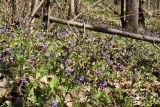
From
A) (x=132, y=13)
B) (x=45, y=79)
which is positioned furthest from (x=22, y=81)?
(x=132, y=13)

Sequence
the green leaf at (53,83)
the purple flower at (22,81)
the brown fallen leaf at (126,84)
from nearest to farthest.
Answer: the purple flower at (22,81) < the green leaf at (53,83) < the brown fallen leaf at (126,84)

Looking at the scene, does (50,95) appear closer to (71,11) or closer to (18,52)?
(18,52)

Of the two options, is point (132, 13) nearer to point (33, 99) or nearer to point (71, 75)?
point (71, 75)

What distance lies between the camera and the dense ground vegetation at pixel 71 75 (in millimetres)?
3939

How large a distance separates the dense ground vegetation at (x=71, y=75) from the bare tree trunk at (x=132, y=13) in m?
4.59

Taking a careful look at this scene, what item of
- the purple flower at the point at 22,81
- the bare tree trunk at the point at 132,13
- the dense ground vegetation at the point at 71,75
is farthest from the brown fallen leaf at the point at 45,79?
the bare tree trunk at the point at 132,13

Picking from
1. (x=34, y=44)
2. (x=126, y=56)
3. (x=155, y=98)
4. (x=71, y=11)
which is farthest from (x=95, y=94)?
(x=71, y=11)

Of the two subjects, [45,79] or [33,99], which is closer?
[33,99]

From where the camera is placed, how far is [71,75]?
4.71 metres

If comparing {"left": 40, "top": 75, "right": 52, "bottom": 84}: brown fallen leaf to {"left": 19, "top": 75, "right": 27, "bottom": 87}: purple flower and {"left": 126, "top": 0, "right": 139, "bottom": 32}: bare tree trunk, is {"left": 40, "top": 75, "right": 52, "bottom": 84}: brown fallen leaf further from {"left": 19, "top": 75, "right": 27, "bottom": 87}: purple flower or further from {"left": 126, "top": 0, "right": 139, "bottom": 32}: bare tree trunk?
{"left": 126, "top": 0, "right": 139, "bottom": 32}: bare tree trunk

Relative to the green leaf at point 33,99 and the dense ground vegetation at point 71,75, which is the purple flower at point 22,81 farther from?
the green leaf at point 33,99

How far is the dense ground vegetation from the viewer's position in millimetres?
3939

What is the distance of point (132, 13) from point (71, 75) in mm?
7311

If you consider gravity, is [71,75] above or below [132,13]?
below
